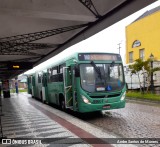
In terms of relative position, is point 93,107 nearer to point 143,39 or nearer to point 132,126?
point 132,126

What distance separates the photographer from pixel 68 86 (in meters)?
11.4

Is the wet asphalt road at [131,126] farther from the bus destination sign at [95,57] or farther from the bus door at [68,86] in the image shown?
the bus destination sign at [95,57]

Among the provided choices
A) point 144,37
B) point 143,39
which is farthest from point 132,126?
point 143,39

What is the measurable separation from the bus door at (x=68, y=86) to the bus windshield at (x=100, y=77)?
0.93 m

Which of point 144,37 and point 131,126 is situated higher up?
point 144,37

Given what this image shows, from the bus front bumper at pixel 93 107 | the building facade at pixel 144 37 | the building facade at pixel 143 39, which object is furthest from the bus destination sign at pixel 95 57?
the building facade at pixel 144 37

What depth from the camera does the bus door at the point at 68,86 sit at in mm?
11148

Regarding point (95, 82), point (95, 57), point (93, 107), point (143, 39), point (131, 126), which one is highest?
point (143, 39)

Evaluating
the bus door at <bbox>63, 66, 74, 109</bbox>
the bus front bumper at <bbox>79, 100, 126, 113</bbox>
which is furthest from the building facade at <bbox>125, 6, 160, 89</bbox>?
the bus front bumper at <bbox>79, 100, 126, 113</bbox>

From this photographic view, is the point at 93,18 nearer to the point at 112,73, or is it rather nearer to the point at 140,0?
the point at 140,0

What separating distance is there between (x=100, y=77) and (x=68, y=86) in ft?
6.09

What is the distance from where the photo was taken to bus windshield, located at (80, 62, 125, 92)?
10.3 m

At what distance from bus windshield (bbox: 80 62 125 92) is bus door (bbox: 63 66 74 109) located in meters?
0.93

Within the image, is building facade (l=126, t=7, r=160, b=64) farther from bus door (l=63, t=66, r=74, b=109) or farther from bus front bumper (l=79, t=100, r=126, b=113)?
bus front bumper (l=79, t=100, r=126, b=113)
